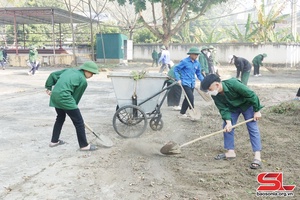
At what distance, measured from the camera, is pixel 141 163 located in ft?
15.2

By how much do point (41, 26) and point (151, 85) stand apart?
1246 inches

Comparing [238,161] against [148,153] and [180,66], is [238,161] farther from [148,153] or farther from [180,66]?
[180,66]

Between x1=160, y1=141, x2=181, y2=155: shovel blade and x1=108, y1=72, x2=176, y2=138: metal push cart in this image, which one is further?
Answer: x1=108, y1=72, x2=176, y2=138: metal push cart

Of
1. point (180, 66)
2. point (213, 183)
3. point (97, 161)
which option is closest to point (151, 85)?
point (180, 66)

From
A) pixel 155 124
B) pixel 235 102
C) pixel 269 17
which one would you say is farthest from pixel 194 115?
pixel 269 17

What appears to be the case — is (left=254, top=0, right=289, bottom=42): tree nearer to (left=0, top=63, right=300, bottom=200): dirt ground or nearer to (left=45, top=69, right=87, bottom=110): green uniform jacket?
(left=0, top=63, right=300, bottom=200): dirt ground

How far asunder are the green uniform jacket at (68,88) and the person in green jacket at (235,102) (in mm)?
1851

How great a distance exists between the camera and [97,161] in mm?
4727

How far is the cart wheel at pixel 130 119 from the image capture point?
5.88 m

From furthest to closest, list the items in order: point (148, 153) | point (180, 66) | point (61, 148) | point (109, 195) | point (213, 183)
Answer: point (180, 66)
point (61, 148)
point (148, 153)
point (213, 183)
point (109, 195)

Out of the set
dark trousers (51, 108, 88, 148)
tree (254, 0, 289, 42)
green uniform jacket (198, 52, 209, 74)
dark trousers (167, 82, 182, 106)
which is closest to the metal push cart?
dark trousers (51, 108, 88, 148)

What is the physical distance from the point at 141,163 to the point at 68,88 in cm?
150

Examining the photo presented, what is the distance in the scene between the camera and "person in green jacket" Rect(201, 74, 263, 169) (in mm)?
4227

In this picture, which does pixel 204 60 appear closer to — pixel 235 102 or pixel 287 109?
pixel 287 109
